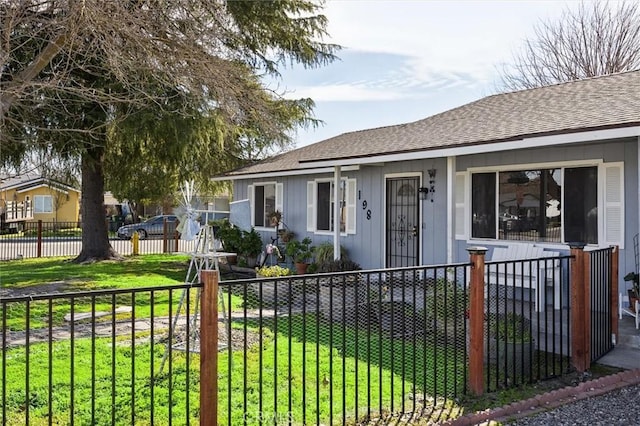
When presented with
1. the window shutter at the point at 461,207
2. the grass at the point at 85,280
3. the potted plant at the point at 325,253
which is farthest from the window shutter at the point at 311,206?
the window shutter at the point at 461,207

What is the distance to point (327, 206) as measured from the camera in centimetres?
1290

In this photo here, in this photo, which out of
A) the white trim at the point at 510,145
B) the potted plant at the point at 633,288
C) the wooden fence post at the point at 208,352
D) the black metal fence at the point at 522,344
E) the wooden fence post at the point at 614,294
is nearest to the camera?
the wooden fence post at the point at 208,352

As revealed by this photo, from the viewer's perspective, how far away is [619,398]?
183 inches

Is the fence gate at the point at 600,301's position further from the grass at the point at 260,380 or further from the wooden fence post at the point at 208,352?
the wooden fence post at the point at 208,352

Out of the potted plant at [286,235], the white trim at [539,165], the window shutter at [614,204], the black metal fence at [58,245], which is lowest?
the black metal fence at [58,245]

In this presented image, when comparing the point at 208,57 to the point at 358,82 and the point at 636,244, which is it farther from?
the point at 358,82

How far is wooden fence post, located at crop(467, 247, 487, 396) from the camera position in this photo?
4.63 meters

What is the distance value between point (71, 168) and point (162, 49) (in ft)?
30.4

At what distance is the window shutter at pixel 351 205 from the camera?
12.1 meters

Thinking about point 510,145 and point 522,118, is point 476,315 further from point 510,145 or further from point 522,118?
point 522,118

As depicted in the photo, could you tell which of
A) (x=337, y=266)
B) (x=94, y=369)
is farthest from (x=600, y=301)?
(x=337, y=266)

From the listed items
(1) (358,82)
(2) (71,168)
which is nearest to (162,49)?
(2) (71,168)

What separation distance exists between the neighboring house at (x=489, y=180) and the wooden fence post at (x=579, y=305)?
1770 mm

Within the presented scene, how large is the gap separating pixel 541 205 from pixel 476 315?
4.33 m
